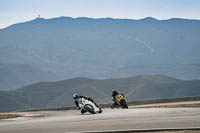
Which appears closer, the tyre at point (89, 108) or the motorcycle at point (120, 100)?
the tyre at point (89, 108)

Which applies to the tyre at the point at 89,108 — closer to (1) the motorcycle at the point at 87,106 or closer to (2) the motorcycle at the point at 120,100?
(1) the motorcycle at the point at 87,106

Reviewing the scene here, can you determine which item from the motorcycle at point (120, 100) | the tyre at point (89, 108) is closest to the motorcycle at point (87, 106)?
the tyre at point (89, 108)

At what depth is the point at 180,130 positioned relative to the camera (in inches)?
659

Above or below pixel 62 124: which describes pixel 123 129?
below

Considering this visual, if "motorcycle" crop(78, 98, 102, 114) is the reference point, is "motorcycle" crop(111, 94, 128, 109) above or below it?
above

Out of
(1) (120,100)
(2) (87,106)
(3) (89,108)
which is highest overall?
(1) (120,100)

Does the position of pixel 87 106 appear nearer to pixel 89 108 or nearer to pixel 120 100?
pixel 89 108

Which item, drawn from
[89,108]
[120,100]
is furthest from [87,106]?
[120,100]

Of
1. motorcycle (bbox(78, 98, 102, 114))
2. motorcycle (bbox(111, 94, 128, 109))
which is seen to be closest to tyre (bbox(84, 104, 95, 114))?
motorcycle (bbox(78, 98, 102, 114))

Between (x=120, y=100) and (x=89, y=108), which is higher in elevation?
(x=120, y=100)

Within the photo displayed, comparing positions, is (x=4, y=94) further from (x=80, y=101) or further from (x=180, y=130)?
(x=180, y=130)

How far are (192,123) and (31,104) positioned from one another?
170 metres

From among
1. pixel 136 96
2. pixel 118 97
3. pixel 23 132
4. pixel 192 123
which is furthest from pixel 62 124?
pixel 136 96

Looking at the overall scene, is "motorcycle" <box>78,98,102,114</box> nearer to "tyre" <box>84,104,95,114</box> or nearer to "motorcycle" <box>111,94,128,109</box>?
"tyre" <box>84,104,95,114</box>
